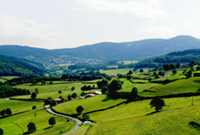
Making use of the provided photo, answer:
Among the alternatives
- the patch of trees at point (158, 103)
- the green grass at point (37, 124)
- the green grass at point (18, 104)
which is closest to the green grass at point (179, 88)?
the patch of trees at point (158, 103)

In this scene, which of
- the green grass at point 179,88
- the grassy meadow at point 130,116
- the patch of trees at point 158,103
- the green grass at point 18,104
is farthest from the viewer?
the green grass at point 18,104

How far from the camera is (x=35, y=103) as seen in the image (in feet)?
437

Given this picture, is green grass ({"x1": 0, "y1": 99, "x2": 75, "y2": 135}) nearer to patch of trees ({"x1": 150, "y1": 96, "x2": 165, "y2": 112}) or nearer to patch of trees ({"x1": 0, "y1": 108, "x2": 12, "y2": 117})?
patch of trees ({"x1": 0, "y1": 108, "x2": 12, "y2": 117})

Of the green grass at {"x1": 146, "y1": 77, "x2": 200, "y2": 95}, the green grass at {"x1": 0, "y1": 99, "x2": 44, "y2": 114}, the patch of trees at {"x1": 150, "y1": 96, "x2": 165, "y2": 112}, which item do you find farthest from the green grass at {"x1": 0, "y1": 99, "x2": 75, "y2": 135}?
the green grass at {"x1": 146, "y1": 77, "x2": 200, "y2": 95}

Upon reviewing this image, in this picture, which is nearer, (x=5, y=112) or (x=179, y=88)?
(x=179, y=88)

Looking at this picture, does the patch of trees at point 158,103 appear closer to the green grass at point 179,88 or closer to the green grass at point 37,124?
the green grass at point 179,88

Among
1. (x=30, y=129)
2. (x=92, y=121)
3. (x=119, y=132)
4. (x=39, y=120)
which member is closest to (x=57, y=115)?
(x=39, y=120)

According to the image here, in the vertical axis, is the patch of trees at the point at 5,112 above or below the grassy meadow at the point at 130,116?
below

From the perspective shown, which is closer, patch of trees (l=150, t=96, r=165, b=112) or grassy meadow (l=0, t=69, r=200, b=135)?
grassy meadow (l=0, t=69, r=200, b=135)

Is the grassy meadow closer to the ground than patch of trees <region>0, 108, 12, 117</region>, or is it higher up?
higher up

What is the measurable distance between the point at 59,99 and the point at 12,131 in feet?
178

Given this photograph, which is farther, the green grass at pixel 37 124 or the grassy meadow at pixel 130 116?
the green grass at pixel 37 124

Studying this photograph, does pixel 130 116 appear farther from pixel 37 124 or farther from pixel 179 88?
pixel 37 124

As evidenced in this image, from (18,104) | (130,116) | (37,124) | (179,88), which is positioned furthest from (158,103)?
(18,104)
